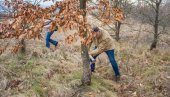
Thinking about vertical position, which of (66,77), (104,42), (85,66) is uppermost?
(104,42)

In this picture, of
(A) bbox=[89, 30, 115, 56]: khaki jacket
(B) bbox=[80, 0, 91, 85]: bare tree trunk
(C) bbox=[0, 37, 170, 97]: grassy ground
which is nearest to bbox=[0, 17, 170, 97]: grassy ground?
(C) bbox=[0, 37, 170, 97]: grassy ground

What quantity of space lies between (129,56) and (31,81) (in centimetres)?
628

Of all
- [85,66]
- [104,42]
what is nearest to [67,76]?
[85,66]

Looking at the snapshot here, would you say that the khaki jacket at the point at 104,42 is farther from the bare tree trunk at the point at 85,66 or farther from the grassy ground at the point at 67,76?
the bare tree trunk at the point at 85,66

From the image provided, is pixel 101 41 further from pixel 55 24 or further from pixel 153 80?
pixel 55 24

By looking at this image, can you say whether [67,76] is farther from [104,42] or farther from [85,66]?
[104,42]

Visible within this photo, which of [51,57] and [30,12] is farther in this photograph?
[51,57]

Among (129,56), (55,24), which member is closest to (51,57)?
(129,56)

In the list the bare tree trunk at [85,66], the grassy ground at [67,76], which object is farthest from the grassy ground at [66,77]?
the bare tree trunk at [85,66]

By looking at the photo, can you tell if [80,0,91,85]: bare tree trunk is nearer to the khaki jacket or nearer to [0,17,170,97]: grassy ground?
[0,17,170,97]: grassy ground

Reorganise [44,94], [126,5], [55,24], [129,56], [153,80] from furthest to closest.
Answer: [126,5] → [129,56] → [153,80] → [44,94] → [55,24]

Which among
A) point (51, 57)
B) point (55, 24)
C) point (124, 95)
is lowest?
point (124, 95)

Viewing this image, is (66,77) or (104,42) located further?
(104,42)

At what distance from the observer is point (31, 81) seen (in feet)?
29.2
